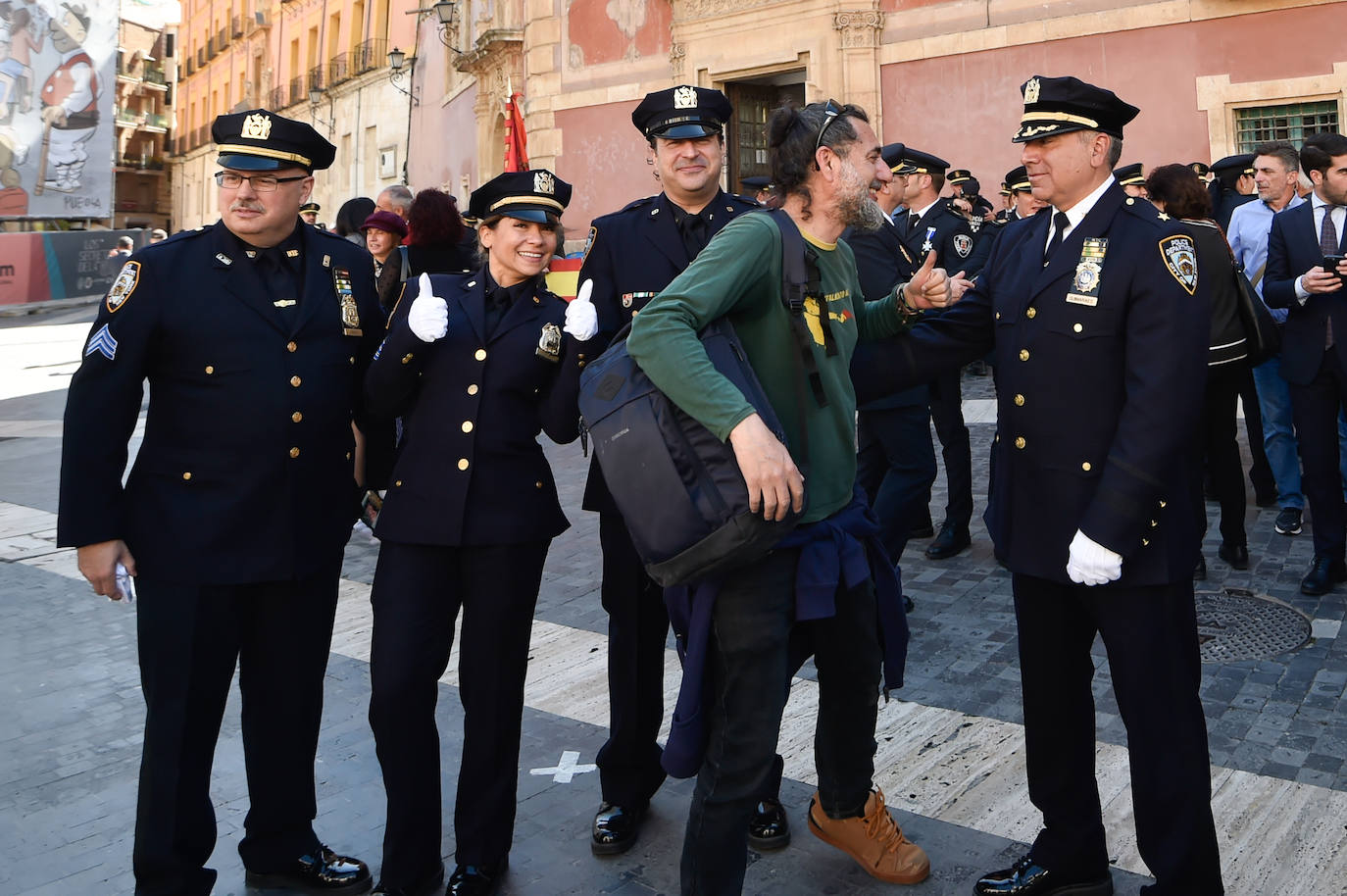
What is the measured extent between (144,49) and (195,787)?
239 feet

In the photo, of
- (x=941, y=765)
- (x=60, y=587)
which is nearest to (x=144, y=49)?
(x=60, y=587)

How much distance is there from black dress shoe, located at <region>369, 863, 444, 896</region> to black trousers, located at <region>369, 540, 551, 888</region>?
0.01m

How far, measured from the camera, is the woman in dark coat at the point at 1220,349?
535 centimetres

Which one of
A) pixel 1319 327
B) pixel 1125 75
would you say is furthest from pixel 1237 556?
pixel 1125 75

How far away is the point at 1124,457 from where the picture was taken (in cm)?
289

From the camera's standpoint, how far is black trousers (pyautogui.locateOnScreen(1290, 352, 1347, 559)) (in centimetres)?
603

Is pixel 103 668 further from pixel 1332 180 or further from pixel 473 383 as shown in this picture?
pixel 1332 180

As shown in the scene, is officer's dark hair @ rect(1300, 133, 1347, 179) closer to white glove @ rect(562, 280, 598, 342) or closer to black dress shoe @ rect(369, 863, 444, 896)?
white glove @ rect(562, 280, 598, 342)

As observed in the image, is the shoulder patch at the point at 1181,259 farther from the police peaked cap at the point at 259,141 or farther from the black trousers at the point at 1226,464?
the black trousers at the point at 1226,464

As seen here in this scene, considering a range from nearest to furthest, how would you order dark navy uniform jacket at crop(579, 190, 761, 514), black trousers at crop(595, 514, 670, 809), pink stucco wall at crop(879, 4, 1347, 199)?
black trousers at crop(595, 514, 670, 809) < dark navy uniform jacket at crop(579, 190, 761, 514) < pink stucco wall at crop(879, 4, 1347, 199)

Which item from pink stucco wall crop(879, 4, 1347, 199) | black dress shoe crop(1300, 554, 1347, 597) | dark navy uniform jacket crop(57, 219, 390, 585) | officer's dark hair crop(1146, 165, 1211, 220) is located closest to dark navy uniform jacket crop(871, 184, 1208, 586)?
dark navy uniform jacket crop(57, 219, 390, 585)

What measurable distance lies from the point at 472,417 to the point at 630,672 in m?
0.97

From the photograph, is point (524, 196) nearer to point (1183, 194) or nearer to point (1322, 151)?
point (1183, 194)

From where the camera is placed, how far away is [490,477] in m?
3.43
